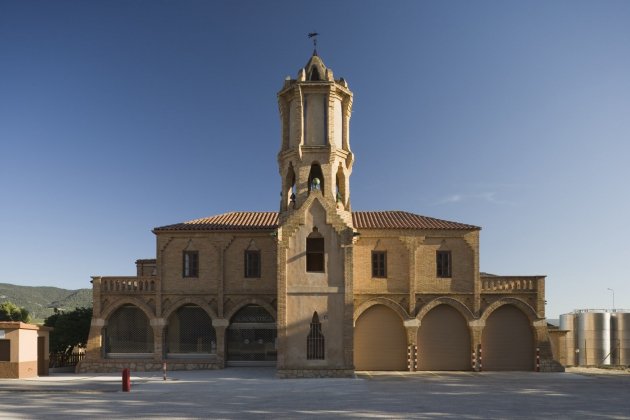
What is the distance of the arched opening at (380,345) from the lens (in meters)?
34.2

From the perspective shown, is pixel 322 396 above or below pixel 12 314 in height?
above

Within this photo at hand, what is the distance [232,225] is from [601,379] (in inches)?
876

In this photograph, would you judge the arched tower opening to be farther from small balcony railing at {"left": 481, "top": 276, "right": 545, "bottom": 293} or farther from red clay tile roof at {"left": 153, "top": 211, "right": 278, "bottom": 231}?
small balcony railing at {"left": 481, "top": 276, "right": 545, "bottom": 293}

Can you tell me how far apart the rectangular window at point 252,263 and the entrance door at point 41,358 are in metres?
11.9

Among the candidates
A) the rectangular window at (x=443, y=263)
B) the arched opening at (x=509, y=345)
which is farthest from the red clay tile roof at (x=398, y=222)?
the arched opening at (x=509, y=345)

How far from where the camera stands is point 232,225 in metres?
36.2

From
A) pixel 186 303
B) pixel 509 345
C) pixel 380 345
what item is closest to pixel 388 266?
pixel 380 345

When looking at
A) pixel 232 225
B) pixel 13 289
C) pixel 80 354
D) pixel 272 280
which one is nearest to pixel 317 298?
pixel 272 280

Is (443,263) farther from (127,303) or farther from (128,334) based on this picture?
(128,334)

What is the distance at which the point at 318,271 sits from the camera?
100ft

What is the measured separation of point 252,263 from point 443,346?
12423 millimetres

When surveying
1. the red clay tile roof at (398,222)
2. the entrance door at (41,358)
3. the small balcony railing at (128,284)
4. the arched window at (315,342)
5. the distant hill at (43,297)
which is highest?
the red clay tile roof at (398,222)

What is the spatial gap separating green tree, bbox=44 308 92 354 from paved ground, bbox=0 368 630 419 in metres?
6.45

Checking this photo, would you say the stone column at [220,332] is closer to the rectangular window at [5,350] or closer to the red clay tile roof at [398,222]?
the red clay tile roof at [398,222]
